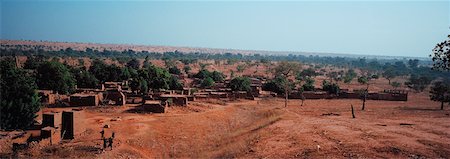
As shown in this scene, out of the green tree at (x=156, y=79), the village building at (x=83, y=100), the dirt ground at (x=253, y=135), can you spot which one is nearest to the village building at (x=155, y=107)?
the dirt ground at (x=253, y=135)

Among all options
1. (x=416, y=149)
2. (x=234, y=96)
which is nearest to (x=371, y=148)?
(x=416, y=149)

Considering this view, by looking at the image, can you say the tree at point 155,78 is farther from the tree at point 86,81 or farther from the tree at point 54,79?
the tree at point 86,81

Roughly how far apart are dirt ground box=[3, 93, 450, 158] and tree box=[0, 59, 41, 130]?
3.14 m

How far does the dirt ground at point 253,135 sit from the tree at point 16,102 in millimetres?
3135

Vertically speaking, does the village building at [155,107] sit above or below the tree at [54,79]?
below

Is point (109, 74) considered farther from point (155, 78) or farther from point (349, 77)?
point (349, 77)

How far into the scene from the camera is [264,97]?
1469 inches

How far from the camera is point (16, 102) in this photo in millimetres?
18406

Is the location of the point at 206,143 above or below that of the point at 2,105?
below

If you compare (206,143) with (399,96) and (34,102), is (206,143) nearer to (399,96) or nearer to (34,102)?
(34,102)

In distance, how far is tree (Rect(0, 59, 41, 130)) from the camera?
1803 centimetres

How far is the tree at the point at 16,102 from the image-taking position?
18.0 meters

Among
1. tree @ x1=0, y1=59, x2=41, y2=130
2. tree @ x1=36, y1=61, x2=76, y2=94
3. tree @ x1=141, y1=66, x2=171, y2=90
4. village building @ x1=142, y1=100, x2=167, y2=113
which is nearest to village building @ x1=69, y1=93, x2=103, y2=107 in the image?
village building @ x1=142, y1=100, x2=167, y2=113

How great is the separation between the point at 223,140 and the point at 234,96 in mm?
15031
